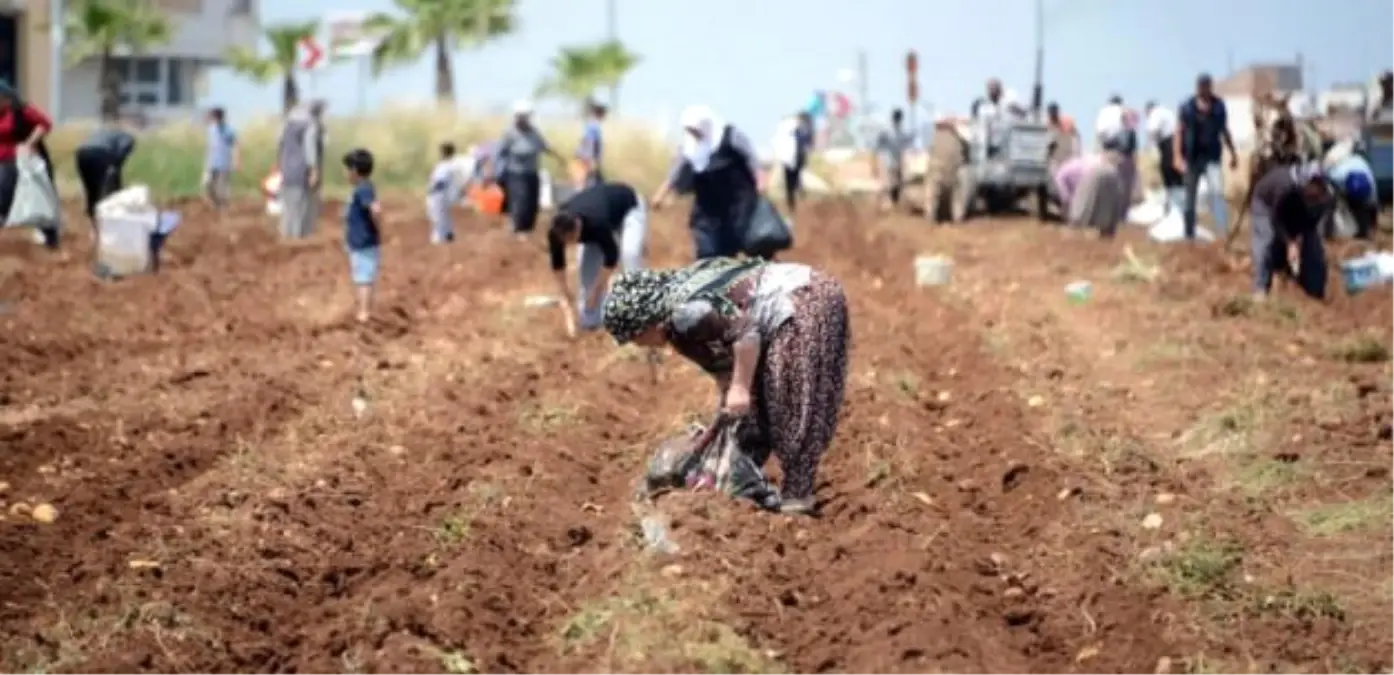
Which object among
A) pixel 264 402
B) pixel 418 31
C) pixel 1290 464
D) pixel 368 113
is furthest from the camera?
pixel 418 31

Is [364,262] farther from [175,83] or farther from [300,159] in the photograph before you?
[175,83]

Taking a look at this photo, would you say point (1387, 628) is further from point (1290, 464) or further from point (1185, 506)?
point (1290, 464)

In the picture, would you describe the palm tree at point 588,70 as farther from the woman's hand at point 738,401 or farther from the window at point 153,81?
the woman's hand at point 738,401

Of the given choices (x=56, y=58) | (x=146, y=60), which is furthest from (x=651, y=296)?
(x=146, y=60)

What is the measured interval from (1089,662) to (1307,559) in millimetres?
1682

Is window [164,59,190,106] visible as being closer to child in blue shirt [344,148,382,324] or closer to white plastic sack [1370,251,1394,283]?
child in blue shirt [344,148,382,324]

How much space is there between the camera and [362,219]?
1530 centimetres

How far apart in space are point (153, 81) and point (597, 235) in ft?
147

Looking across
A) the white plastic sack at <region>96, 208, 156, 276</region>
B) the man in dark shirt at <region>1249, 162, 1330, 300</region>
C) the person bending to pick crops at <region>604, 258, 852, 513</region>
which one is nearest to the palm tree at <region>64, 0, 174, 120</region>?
the white plastic sack at <region>96, 208, 156, 276</region>

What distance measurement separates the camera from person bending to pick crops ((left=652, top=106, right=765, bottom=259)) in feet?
46.1

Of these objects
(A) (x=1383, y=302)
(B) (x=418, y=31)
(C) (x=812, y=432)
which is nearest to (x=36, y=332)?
(C) (x=812, y=432)

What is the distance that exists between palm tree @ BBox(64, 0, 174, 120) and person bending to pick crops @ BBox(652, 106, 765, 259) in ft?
116

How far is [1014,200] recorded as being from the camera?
89.6ft

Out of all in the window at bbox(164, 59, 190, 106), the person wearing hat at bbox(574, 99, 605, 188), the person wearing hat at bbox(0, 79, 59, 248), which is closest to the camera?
the person wearing hat at bbox(0, 79, 59, 248)
